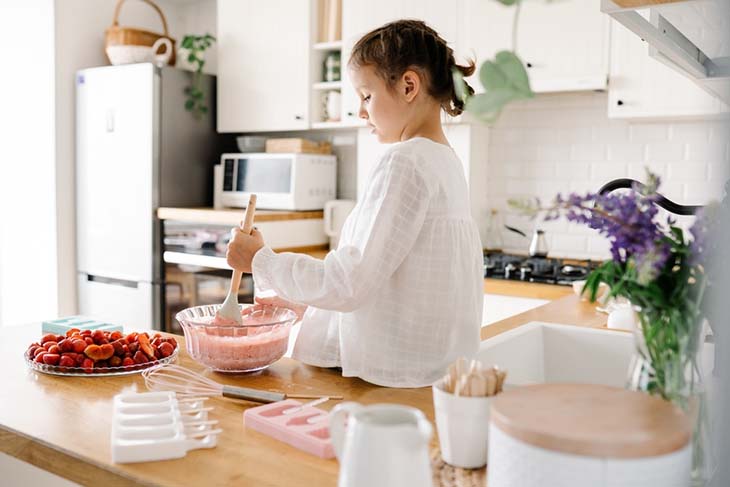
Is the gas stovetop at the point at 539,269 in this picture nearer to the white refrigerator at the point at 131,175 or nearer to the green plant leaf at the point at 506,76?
the white refrigerator at the point at 131,175

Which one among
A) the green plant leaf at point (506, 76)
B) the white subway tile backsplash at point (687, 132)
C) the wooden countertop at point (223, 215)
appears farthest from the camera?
the wooden countertop at point (223, 215)

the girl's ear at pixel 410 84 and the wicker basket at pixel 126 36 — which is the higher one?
the wicker basket at pixel 126 36

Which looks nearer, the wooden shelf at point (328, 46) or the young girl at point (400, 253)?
the young girl at point (400, 253)

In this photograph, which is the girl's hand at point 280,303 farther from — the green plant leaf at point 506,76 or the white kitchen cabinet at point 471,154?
the white kitchen cabinet at point 471,154

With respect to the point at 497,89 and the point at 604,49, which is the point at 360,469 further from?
the point at 604,49

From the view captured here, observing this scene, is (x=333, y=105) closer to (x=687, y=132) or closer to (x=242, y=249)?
(x=687, y=132)

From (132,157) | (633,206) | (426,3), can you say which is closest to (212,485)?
(633,206)

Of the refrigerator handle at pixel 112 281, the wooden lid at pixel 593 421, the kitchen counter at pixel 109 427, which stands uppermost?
the wooden lid at pixel 593 421

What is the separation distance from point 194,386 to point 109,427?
0.67 ft

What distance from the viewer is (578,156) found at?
3.49 m

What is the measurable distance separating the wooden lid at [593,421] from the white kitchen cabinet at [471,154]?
2614 mm

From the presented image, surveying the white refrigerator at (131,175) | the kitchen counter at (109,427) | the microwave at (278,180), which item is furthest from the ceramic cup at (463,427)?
the white refrigerator at (131,175)

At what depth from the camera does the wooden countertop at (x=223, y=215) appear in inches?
146

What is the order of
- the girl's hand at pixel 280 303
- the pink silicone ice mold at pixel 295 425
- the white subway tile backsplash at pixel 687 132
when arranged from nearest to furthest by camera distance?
the pink silicone ice mold at pixel 295 425
the girl's hand at pixel 280 303
the white subway tile backsplash at pixel 687 132
